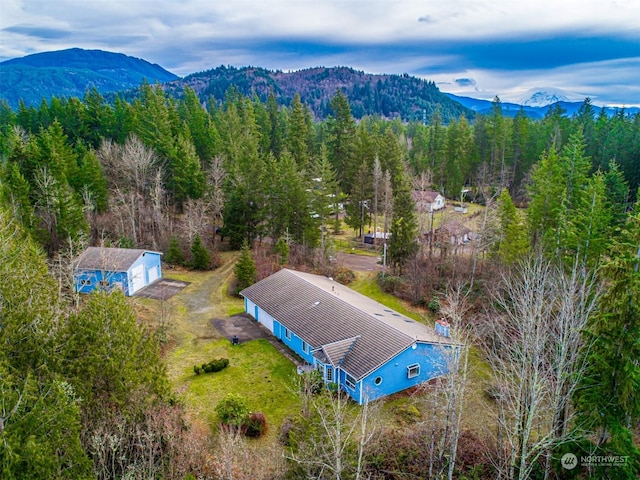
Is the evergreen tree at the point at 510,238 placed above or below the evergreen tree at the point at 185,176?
below

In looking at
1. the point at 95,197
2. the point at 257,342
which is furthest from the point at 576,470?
the point at 95,197

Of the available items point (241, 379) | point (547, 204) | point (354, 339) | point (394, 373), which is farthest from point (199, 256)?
point (547, 204)

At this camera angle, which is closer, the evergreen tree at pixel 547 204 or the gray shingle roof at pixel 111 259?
the gray shingle roof at pixel 111 259

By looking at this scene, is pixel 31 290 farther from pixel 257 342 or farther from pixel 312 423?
pixel 257 342

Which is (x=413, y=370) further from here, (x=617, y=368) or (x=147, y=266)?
(x=147, y=266)

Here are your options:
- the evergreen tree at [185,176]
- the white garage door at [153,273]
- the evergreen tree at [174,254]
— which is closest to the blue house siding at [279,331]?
the white garage door at [153,273]

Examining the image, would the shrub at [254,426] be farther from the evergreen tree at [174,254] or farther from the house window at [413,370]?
the evergreen tree at [174,254]
